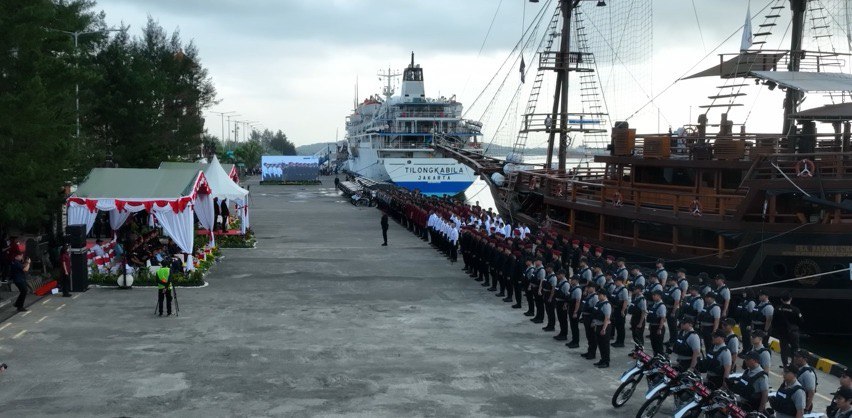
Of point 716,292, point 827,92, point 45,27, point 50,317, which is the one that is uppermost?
point 45,27

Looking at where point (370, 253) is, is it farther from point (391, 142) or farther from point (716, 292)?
point (391, 142)

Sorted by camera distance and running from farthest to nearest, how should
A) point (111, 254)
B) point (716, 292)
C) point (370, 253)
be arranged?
Result: point (370, 253) < point (111, 254) < point (716, 292)

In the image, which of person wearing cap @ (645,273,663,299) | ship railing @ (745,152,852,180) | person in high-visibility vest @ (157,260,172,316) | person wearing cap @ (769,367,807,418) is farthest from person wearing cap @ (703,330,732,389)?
person in high-visibility vest @ (157,260,172,316)

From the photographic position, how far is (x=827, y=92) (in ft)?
77.3

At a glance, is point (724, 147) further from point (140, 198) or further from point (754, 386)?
point (140, 198)

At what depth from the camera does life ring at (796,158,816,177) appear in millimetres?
18875

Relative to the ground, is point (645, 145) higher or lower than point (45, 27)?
lower

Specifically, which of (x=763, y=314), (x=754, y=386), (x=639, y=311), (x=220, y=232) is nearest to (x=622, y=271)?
(x=639, y=311)

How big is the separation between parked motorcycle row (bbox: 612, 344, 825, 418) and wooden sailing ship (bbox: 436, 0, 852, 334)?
8021mm

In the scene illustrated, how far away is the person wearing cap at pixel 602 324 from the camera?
47.9 feet

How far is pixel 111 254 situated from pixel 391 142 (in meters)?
54.7

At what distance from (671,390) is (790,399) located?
1819mm

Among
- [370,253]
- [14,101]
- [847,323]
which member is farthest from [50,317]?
[847,323]

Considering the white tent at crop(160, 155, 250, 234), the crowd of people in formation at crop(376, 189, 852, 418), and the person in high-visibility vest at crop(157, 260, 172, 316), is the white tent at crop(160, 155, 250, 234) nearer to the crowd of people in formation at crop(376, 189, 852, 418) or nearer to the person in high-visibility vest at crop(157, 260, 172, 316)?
the crowd of people in formation at crop(376, 189, 852, 418)
